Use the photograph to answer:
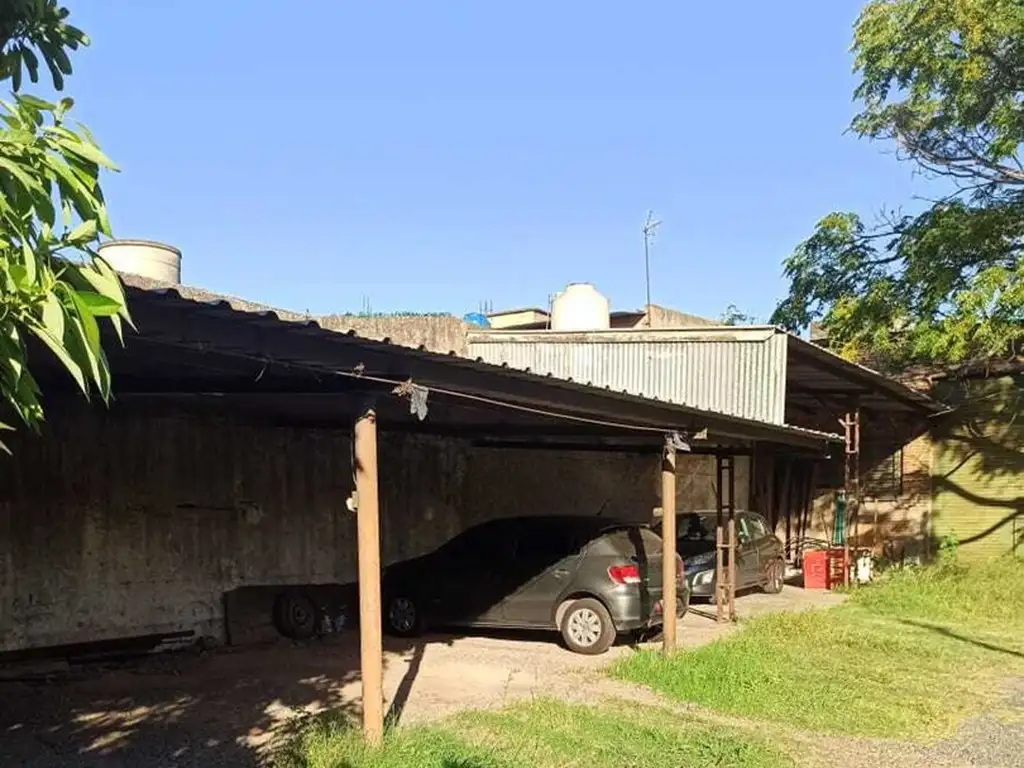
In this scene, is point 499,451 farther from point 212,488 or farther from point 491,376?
point 491,376

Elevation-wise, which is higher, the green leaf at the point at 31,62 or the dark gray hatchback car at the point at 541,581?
the green leaf at the point at 31,62

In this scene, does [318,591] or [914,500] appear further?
[914,500]

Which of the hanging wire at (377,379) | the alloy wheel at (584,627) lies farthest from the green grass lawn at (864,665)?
the hanging wire at (377,379)

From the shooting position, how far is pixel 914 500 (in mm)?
19719

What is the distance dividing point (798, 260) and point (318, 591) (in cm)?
1192

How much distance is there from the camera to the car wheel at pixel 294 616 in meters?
11.2

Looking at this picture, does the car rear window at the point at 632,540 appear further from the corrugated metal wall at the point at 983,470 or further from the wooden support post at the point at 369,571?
the corrugated metal wall at the point at 983,470

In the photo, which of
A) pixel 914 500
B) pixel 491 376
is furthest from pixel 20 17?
pixel 914 500

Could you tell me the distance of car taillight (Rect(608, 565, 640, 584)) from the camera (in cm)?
1062

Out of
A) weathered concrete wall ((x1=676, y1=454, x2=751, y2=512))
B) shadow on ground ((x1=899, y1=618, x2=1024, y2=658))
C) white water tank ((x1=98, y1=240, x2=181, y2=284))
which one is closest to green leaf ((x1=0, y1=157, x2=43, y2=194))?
shadow on ground ((x1=899, y1=618, x2=1024, y2=658))

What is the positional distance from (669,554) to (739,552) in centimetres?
510

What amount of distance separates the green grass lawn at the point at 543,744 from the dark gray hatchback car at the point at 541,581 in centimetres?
297

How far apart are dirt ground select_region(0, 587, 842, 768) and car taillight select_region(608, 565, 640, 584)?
783mm

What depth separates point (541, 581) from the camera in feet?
36.2
